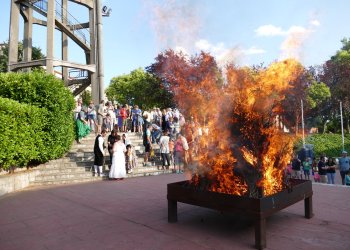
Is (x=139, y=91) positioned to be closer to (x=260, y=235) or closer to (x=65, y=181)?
(x=65, y=181)

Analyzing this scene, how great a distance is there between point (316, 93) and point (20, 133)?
131ft

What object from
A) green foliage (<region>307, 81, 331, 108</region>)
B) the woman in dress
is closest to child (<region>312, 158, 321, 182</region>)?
the woman in dress

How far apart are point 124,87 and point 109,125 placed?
33101mm

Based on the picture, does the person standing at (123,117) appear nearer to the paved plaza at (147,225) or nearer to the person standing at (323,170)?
the paved plaza at (147,225)

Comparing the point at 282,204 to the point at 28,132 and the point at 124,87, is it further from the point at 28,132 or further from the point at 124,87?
the point at 124,87

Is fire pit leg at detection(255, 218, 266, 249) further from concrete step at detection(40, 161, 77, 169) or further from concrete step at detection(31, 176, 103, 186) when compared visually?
concrete step at detection(40, 161, 77, 169)

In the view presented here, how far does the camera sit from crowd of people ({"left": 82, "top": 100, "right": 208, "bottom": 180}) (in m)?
13.2

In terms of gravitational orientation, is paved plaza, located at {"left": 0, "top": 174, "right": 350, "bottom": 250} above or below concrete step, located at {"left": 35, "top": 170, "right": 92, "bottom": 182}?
below

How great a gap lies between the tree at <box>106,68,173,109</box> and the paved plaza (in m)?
31.0

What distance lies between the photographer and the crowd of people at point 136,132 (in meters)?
13.2

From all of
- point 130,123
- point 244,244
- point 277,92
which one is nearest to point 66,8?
point 130,123

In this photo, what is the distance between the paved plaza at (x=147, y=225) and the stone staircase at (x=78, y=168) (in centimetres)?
327

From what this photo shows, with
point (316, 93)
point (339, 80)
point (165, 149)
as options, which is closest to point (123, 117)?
point (165, 149)

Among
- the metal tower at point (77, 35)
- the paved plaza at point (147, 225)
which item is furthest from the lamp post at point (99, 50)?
the paved plaza at point (147, 225)
